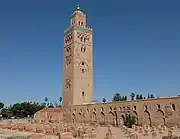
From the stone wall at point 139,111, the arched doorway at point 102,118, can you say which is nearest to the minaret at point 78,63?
the stone wall at point 139,111

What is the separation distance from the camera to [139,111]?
78.4ft

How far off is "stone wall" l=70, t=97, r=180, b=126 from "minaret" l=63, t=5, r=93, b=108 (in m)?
3.05

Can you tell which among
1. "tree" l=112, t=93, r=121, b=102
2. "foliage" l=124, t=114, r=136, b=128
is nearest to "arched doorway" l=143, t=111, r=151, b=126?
"foliage" l=124, t=114, r=136, b=128

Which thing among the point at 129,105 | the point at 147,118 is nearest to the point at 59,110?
the point at 129,105

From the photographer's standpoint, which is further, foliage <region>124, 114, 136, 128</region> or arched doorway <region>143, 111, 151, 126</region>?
foliage <region>124, 114, 136, 128</region>

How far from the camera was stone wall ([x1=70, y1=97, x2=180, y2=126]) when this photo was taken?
20.7 meters

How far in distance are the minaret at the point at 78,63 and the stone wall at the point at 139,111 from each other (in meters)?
3.05

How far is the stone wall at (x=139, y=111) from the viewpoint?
2073 centimetres

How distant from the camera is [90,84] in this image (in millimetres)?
37188

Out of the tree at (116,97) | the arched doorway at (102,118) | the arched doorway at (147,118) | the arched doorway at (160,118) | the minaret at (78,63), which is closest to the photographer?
the arched doorway at (160,118)

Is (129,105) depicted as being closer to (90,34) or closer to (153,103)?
(153,103)

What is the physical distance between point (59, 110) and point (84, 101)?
4.28 meters

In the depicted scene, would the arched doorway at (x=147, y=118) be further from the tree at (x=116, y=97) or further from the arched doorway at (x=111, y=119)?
the tree at (x=116, y=97)

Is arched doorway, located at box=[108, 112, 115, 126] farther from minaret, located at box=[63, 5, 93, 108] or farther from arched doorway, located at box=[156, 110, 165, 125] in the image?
minaret, located at box=[63, 5, 93, 108]
